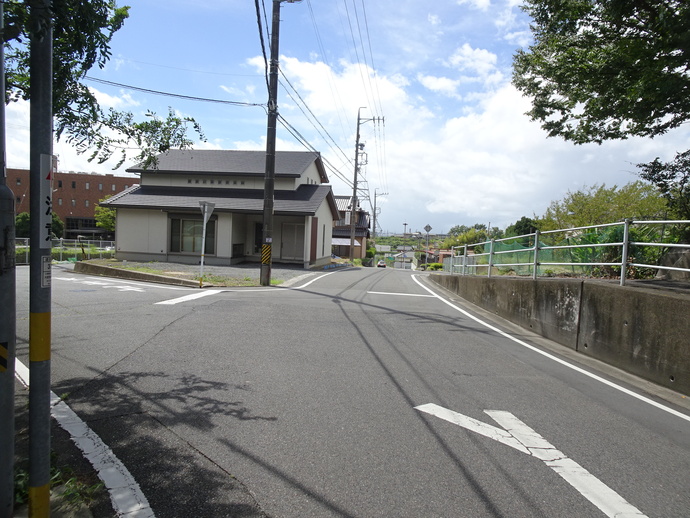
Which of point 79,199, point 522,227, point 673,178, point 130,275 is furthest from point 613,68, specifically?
point 79,199

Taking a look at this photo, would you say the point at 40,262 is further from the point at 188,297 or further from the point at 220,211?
the point at 220,211

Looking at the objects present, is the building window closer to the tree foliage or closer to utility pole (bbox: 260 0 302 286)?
utility pole (bbox: 260 0 302 286)

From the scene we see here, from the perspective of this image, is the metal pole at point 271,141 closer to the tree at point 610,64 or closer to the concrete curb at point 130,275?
the concrete curb at point 130,275

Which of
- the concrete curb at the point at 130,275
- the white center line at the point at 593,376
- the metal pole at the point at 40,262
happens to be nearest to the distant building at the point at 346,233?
the concrete curb at the point at 130,275

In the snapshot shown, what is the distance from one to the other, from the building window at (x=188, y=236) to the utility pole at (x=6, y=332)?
73.7 ft

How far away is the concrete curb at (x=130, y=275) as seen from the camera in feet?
51.1

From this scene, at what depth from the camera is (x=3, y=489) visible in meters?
2.47

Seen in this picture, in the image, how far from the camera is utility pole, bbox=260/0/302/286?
51.3 ft

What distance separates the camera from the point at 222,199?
2455 cm

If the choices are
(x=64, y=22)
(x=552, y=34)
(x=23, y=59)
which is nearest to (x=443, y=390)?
(x=64, y=22)

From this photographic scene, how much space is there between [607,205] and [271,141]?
21.9 m

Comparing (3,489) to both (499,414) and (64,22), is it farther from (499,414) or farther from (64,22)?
(499,414)

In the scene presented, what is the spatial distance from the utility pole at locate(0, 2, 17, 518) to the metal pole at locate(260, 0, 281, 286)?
43.6 ft

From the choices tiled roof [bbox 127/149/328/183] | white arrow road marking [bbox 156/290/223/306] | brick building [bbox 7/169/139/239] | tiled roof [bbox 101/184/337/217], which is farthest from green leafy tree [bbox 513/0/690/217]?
brick building [bbox 7/169/139/239]
